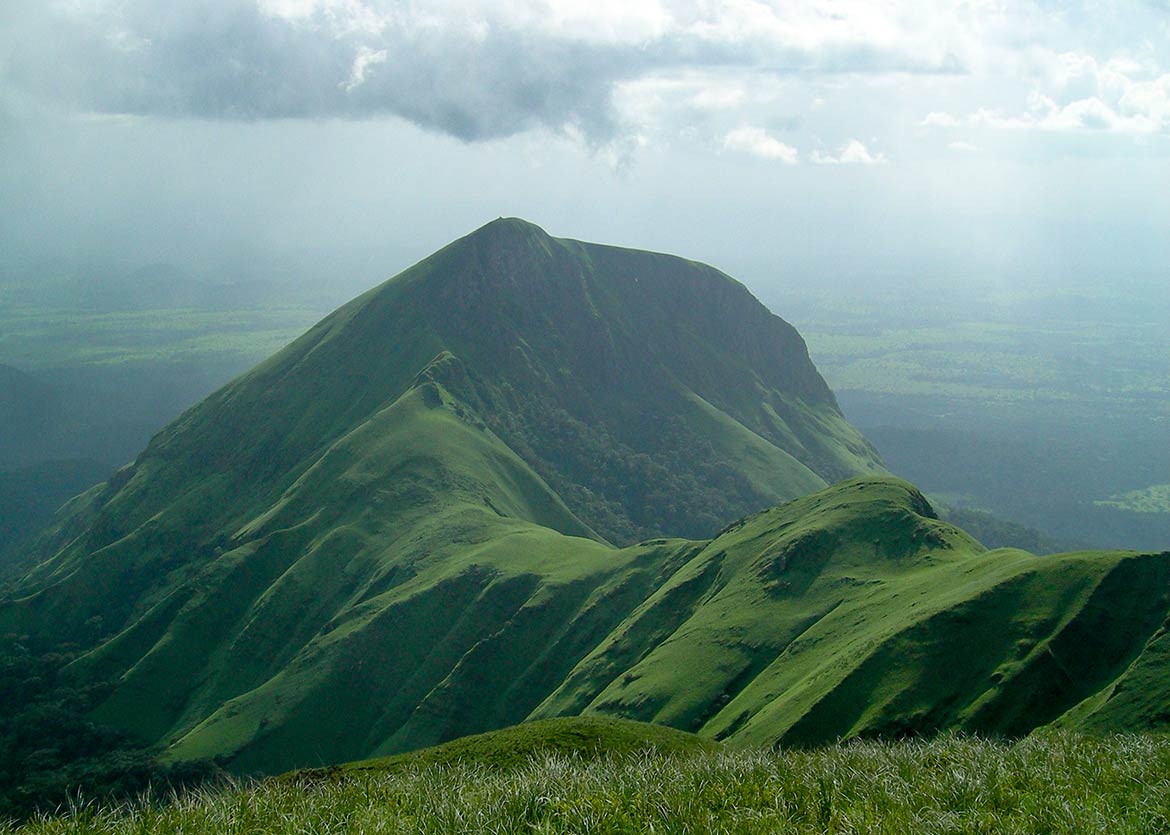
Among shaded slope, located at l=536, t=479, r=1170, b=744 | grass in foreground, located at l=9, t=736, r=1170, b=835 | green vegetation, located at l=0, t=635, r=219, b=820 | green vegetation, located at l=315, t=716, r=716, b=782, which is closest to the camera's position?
grass in foreground, located at l=9, t=736, r=1170, b=835

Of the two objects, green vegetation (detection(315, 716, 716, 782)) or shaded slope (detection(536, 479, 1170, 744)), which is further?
shaded slope (detection(536, 479, 1170, 744))

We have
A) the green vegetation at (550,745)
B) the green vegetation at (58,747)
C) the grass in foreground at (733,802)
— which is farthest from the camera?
the green vegetation at (58,747)

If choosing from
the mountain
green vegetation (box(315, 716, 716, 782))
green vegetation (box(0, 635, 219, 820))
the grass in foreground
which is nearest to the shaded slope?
the mountain

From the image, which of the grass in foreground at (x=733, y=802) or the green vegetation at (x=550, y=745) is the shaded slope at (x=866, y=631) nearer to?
the green vegetation at (x=550, y=745)

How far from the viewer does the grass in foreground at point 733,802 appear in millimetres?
24922

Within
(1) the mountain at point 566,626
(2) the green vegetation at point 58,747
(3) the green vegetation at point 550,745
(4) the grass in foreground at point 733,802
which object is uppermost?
(4) the grass in foreground at point 733,802

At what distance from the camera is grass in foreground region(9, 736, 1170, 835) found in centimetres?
2492

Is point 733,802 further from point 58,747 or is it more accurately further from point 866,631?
point 58,747

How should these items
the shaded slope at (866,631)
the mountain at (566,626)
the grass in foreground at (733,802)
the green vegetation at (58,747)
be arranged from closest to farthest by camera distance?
the grass in foreground at (733,802) → the shaded slope at (866,631) → the mountain at (566,626) → the green vegetation at (58,747)

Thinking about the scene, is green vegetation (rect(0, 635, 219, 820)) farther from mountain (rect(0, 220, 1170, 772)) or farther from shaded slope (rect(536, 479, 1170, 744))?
shaded slope (rect(536, 479, 1170, 744))

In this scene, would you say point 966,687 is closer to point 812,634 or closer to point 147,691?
point 812,634

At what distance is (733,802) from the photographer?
88.5 ft

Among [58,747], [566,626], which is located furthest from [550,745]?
[58,747]

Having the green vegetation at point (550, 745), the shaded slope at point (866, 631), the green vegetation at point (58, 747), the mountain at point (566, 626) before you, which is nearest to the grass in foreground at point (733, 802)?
the green vegetation at point (550, 745)
